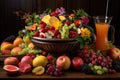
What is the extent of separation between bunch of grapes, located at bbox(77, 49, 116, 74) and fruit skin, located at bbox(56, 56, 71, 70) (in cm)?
11

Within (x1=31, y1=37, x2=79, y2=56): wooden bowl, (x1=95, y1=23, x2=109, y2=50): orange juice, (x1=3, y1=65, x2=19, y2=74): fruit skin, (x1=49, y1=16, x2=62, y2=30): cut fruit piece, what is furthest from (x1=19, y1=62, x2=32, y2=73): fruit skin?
(x1=95, y1=23, x2=109, y2=50): orange juice

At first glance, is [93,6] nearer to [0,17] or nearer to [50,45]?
[0,17]

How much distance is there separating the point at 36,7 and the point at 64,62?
2.18 metres

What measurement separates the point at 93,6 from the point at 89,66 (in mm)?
2269

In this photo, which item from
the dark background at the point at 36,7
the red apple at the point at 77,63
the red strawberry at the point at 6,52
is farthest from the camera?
the dark background at the point at 36,7

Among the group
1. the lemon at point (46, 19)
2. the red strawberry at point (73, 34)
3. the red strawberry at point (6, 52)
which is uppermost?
the lemon at point (46, 19)

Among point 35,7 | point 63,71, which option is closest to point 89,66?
point 63,71

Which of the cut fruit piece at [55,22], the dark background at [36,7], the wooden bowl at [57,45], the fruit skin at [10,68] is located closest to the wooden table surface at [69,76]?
the fruit skin at [10,68]

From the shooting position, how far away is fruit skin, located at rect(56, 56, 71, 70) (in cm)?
149

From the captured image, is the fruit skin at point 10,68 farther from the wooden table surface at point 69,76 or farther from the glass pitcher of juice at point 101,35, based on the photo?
the glass pitcher of juice at point 101,35

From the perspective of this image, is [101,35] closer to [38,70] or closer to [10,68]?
[38,70]

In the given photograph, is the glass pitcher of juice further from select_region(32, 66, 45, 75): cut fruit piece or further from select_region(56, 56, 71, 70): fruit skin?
select_region(32, 66, 45, 75): cut fruit piece

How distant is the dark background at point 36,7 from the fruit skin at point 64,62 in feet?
6.97

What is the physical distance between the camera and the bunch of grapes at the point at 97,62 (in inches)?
57.5
